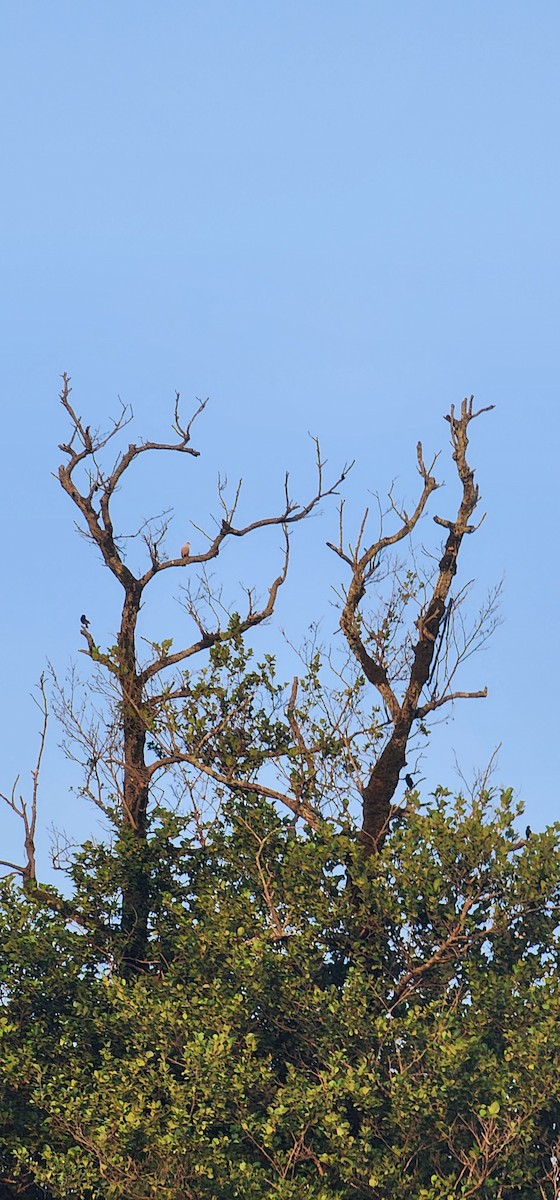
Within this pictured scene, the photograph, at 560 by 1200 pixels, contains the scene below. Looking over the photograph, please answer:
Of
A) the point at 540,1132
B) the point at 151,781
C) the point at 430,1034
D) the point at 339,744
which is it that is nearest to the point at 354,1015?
the point at 430,1034

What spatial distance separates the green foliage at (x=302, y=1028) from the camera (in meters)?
16.9

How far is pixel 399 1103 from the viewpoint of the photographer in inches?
661

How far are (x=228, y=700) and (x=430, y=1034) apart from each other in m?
5.86

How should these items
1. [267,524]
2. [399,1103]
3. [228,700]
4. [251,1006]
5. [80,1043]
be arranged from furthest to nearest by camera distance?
[267,524] < [228,700] < [80,1043] < [251,1006] < [399,1103]

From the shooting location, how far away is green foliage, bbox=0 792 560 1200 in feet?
55.5

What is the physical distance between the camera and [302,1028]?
18.0m

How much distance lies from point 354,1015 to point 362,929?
1.38 m

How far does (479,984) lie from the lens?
59.4ft

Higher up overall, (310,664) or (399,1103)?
(310,664)

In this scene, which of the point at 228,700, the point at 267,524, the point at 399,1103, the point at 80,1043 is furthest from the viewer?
the point at 267,524

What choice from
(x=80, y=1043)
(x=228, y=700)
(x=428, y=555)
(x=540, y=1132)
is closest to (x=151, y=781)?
(x=228, y=700)

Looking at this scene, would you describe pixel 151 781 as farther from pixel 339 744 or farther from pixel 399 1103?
pixel 399 1103

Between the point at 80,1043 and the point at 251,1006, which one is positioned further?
the point at 80,1043

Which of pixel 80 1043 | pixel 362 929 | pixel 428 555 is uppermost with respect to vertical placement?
pixel 428 555
